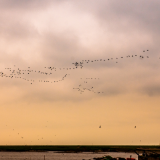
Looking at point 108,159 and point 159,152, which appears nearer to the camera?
point 159,152

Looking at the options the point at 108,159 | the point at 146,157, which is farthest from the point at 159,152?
the point at 108,159

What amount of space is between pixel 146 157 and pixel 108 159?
54.2 m

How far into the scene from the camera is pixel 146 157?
6306 centimetres

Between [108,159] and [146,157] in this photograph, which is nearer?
[146,157]

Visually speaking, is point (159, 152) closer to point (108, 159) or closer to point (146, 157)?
point (146, 157)

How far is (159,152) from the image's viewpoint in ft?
218

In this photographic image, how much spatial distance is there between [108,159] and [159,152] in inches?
2037

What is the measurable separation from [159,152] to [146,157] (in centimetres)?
536

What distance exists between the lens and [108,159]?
376 ft
